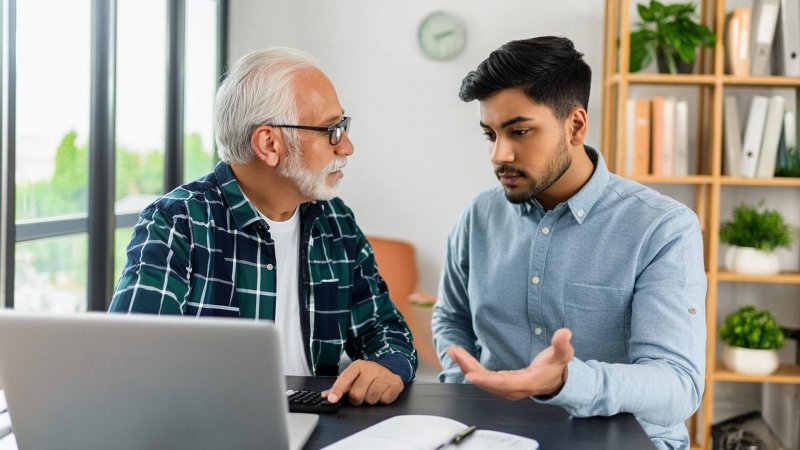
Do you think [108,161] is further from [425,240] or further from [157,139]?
[425,240]

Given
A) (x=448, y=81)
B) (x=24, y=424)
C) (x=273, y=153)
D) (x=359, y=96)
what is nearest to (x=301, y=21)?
(x=359, y=96)

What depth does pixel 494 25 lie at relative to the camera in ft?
12.8

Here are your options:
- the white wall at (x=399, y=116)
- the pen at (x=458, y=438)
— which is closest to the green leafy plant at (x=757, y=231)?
the white wall at (x=399, y=116)

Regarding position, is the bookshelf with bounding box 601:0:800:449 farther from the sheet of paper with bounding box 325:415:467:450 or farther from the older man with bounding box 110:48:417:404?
the sheet of paper with bounding box 325:415:467:450

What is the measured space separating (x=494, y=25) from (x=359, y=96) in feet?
2.26

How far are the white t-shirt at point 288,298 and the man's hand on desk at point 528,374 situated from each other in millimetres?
641

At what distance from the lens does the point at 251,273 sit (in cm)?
166

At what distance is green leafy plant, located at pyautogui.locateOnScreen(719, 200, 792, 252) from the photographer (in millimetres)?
3398

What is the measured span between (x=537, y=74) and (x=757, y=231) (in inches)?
85.2

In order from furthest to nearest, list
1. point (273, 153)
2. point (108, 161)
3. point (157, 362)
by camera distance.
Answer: point (108, 161)
point (273, 153)
point (157, 362)

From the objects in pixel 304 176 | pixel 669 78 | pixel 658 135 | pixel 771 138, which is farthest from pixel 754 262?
pixel 304 176

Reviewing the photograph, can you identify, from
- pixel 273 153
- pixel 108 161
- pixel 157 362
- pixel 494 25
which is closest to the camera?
pixel 157 362

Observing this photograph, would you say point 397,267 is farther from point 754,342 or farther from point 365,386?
point 365,386

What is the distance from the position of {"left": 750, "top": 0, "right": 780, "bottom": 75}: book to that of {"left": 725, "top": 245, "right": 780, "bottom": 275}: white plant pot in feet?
2.31
